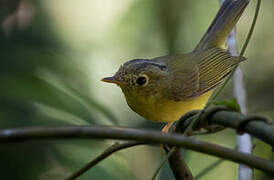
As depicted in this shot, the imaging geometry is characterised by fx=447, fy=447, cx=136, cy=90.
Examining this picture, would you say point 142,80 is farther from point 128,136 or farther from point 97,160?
point 128,136

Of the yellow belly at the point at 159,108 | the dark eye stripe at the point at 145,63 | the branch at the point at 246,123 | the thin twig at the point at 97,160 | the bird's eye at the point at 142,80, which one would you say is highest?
the branch at the point at 246,123

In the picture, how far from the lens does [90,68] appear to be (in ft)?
14.4

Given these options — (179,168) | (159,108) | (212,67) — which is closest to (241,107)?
(159,108)

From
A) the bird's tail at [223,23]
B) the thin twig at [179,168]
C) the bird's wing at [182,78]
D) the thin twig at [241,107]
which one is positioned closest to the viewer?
the thin twig at [179,168]

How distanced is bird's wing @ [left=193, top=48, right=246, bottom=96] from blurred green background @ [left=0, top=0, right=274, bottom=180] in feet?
0.95

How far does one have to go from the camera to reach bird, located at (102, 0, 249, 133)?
10.8ft

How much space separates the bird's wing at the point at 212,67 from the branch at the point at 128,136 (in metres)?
2.81

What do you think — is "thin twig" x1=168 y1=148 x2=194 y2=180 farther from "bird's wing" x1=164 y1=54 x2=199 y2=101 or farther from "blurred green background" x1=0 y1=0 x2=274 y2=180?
"bird's wing" x1=164 y1=54 x2=199 y2=101

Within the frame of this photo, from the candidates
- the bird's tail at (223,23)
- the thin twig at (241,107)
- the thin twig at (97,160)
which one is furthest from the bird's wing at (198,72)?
the thin twig at (97,160)

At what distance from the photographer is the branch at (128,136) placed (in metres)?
0.93

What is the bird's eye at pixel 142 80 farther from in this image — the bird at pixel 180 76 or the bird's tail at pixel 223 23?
the bird's tail at pixel 223 23

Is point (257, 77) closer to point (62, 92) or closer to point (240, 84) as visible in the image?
point (240, 84)

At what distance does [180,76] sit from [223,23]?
731 millimetres

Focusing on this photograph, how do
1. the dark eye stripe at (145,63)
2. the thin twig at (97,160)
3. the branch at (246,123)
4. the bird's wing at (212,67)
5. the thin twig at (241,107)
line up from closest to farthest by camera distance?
the branch at (246,123), the thin twig at (97,160), the thin twig at (241,107), the dark eye stripe at (145,63), the bird's wing at (212,67)
